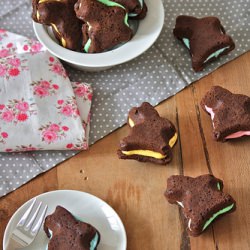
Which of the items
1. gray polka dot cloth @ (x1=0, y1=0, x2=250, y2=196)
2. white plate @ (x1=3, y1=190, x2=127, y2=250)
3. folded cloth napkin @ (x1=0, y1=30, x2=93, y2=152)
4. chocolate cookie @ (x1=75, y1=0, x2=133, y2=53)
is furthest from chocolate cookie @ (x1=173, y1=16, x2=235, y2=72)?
white plate @ (x1=3, y1=190, x2=127, y2=250)

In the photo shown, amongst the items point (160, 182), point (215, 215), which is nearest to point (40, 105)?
point (160, 182)

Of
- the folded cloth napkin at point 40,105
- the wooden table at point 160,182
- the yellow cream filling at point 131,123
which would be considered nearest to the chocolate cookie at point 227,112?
the wooden table at point 160,182

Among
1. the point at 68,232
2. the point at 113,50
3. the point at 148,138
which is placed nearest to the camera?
the point at 68,232

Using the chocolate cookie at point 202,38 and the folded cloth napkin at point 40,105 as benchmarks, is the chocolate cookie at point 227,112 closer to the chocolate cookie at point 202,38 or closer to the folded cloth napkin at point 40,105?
the chocolate cookie at point 202,38

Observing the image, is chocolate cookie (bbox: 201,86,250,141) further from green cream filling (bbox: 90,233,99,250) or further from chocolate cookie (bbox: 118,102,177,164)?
green cream filling (bbox: 90,233,99,250)

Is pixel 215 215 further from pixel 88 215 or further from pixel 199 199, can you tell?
pixel 88 215

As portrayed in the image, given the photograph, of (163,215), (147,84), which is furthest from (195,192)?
(147,84)
